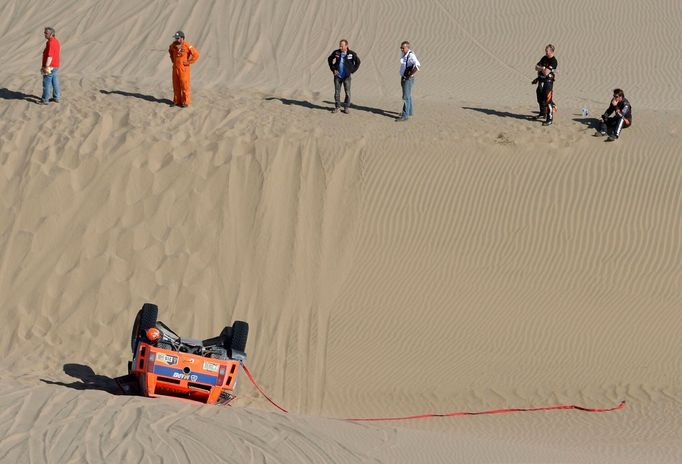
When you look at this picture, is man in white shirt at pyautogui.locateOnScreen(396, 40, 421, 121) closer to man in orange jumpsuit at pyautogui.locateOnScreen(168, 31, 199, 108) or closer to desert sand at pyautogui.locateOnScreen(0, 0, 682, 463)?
desert sand at pyautogui.locateOnScreen(0, 0, 682, 463)

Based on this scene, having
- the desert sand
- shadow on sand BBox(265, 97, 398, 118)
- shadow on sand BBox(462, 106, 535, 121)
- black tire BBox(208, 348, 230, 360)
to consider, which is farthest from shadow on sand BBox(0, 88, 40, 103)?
black tire BBox(208, 348, 230, 360)

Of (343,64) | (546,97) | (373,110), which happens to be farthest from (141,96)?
(546,97)

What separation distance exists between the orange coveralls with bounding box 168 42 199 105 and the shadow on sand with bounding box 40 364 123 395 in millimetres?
5881

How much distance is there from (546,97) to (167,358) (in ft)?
28.6

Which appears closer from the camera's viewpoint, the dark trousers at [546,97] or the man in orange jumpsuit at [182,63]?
the dark trousers at [546,97]

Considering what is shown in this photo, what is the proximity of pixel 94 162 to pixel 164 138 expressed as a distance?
114 centimetres

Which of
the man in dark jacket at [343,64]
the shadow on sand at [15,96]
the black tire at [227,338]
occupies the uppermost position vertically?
the man in dark jacket at [343,64]

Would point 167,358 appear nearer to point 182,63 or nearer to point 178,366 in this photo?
point 178,366

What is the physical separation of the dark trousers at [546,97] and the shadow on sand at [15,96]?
8045 mm

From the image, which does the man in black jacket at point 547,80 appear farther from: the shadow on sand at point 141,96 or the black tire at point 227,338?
the black tire at point 227,338

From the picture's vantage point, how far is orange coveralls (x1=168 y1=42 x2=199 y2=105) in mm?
19531

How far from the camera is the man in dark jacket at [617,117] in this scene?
61.5ft

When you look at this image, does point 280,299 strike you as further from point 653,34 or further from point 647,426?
point 653,34

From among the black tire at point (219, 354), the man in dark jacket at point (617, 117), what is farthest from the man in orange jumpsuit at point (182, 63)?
the black tire at point (219, 354)
